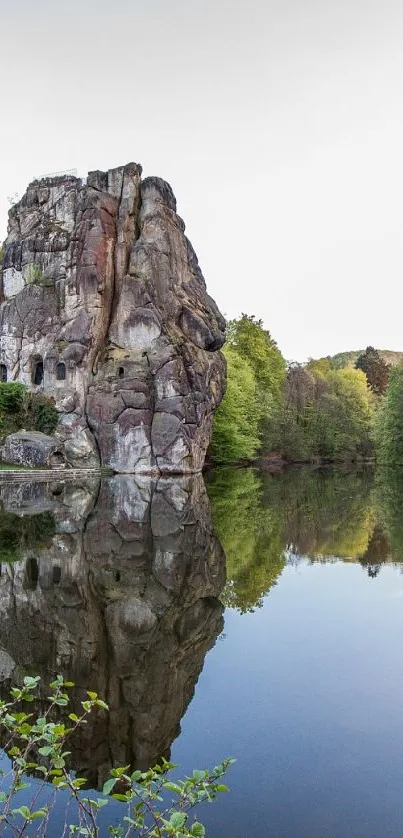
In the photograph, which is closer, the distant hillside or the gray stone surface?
the gray stone surface

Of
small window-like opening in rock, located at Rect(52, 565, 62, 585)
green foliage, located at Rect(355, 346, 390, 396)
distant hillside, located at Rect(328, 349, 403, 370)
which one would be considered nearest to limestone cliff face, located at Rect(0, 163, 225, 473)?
small window-like opening in rock, located at Rect(52, 565, 62, 585)

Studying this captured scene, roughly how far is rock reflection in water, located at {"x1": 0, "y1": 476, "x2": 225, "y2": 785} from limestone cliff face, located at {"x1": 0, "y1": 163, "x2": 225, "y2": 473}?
2367 centimetres

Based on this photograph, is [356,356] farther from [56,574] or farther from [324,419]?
[56,574]

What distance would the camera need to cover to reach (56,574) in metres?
12.6

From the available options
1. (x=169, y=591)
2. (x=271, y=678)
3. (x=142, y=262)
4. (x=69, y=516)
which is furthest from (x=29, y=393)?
(x=271, y=678)

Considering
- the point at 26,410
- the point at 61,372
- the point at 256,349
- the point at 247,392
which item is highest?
the point at 256,349

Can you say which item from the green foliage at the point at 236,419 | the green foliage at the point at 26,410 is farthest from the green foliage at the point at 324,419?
the green foliage at the point at 26,410

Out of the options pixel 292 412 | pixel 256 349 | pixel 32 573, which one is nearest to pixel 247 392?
pixel 256 349

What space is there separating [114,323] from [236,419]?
16.1m

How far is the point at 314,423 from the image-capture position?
3088 inches

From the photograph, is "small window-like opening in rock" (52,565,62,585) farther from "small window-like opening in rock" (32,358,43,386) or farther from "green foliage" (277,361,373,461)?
"green foliage" (277,361,373,461)

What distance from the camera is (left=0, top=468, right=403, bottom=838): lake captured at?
216 inches

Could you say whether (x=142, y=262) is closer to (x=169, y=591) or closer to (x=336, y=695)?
(x=169, y=591)

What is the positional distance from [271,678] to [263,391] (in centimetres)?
6161
